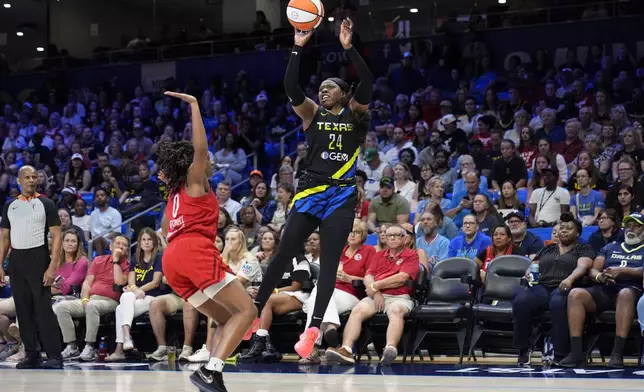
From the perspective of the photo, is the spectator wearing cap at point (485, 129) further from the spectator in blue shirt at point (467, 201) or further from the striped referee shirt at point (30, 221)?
the striped referee shirt at point (30, 221)

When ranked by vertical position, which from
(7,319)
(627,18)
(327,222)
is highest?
(627,18)

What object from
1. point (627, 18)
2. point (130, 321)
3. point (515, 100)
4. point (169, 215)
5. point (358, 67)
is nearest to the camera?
point (169, 215)

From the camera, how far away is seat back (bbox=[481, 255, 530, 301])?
9938 mm

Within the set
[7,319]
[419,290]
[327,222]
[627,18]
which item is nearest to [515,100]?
[627,18]

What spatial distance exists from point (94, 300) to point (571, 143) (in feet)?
22.7

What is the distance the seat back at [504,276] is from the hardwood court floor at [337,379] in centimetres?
107

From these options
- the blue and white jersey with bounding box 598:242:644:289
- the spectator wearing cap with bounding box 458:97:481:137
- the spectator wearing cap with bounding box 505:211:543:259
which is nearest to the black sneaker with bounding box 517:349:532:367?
the blue and white jersey with bounding box 598:242:644:289

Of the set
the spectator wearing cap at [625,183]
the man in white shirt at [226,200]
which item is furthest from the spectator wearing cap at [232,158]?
the spectator wearing cap at [625,183]

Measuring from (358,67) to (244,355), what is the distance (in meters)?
4.31

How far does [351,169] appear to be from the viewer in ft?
22.1

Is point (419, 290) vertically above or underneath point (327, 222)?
underneath

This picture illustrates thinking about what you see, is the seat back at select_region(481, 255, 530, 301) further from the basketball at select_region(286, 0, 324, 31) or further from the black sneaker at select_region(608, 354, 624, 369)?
the basketball at select_region(286, 0, 324, 31)

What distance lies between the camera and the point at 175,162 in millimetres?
5992

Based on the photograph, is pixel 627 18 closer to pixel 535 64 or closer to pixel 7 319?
pixel 535 64
